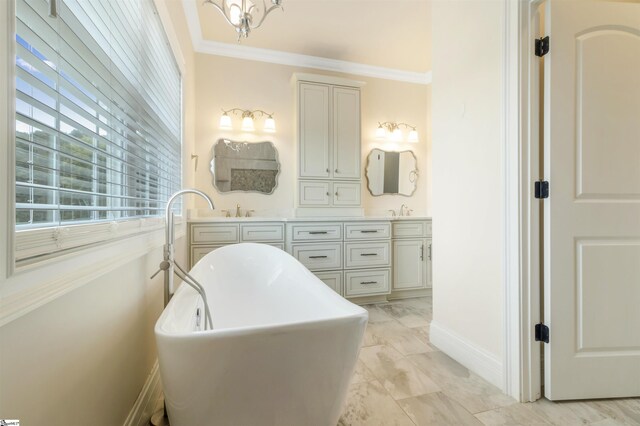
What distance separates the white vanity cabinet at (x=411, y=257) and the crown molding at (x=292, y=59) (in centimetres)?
201

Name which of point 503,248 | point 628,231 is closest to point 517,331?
point 503,248

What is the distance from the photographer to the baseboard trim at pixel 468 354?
63.8 inches

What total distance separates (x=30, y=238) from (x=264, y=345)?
1.88 ft

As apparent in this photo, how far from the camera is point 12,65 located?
547 mm

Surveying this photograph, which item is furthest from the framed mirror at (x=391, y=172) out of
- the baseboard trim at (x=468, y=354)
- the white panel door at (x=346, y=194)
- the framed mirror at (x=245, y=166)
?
the baseboard trim at (x=468, y=354)

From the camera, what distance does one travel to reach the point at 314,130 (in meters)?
3.24

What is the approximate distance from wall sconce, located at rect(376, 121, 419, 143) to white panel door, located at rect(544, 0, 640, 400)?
7.56 ft

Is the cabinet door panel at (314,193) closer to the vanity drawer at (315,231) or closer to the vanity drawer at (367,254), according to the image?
the vanity drawer at (315,231)

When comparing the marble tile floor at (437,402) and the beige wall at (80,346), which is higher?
A: the beige wall at (80,346)

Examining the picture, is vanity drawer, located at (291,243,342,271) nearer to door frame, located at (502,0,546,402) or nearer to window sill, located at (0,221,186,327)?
door frame, located at (502,0,546,402)

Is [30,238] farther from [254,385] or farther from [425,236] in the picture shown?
[425,236]

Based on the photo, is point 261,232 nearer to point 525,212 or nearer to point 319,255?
point 319,255

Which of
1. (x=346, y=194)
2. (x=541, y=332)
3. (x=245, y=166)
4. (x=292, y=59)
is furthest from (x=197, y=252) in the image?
(x=541, y=332)

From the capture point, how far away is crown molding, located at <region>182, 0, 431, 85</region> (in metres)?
3.09
